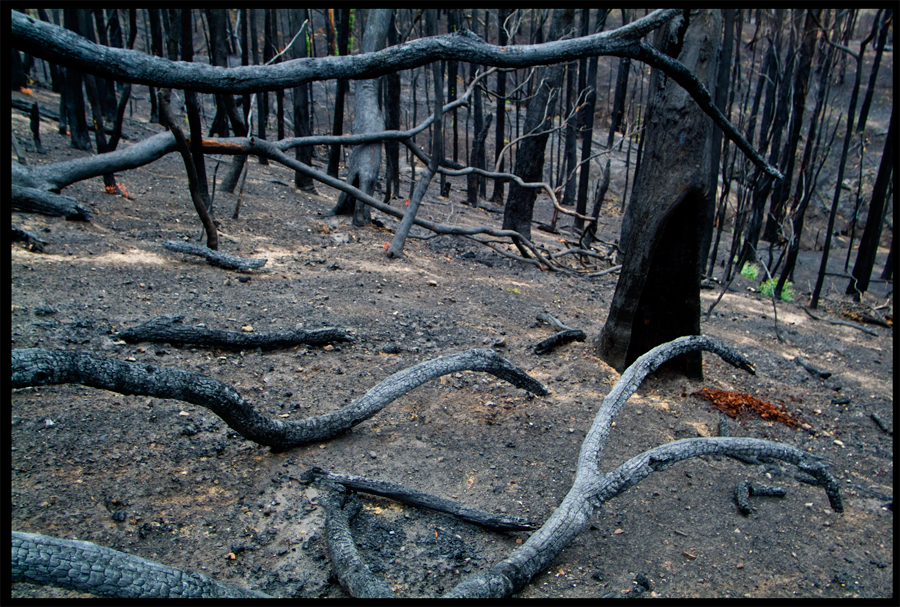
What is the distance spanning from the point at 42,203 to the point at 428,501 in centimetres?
522

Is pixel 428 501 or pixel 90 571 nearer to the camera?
pixel 90 571

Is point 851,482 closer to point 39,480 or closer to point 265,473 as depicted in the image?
point 265,473

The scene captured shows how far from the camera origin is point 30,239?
496 centimetres

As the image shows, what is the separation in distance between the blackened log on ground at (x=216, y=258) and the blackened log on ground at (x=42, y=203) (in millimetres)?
1035

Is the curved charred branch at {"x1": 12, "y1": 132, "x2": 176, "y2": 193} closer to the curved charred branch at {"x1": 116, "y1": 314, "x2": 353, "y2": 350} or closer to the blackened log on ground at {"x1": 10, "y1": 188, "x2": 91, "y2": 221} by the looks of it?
the blackened log on ground at {"x1": 10, "y1": 188, "x2": 91, "y2": 221}

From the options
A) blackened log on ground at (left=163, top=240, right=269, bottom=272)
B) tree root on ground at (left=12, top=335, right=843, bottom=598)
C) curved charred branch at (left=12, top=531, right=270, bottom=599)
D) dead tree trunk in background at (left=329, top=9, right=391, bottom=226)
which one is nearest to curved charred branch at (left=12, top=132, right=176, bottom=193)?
blackened log on ground at (left=163, top=240, right=269, bottom=272)

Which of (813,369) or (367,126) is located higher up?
(367,126)

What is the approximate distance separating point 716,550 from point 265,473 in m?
2.16

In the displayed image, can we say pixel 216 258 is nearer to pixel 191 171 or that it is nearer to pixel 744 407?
pixel 191 171

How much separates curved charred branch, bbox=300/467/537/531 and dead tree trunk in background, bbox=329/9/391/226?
20.5ft

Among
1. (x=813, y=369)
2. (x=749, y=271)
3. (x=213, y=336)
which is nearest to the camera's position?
(x=213, y=336)

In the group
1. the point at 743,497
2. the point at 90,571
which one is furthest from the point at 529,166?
the point at 90,571

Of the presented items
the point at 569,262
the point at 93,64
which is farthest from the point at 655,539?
the point at 569,262

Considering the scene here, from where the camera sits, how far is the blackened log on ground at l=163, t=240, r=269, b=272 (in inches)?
215
